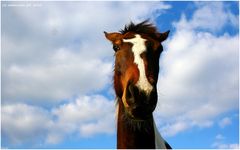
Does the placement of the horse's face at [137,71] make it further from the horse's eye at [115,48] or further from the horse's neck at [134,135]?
the horse's neck at [134,135]

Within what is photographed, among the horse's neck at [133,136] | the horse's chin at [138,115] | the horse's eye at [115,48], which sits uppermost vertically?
the horse's eye at [115,48]

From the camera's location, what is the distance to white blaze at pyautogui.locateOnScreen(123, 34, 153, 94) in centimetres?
594

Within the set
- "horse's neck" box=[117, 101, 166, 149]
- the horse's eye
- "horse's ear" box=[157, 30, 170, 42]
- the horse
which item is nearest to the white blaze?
the horse

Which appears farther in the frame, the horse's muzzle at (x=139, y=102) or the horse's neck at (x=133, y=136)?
the horse's neck at (x=133, y=136)

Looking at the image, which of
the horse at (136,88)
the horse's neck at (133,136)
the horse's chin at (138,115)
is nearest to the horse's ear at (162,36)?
the horse at (136,88)

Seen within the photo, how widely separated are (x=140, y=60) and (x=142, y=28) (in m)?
1.54

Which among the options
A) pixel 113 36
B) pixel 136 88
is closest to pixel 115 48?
pixel 113 36

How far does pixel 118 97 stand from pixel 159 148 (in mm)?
1276

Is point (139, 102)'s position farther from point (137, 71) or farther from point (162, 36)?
point (162, 36)

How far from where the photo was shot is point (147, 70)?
640 cm

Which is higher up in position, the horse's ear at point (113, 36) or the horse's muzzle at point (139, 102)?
the horse's ear at point (113, 36)

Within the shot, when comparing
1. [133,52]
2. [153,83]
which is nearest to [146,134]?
[153,83]

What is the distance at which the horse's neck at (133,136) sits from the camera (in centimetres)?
657

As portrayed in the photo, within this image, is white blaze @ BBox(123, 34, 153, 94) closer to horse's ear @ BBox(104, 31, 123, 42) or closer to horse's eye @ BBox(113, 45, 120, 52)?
horse's eye @ BBox(113, 45, 120, 52)
